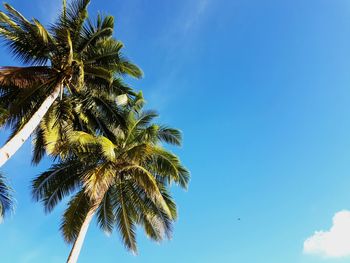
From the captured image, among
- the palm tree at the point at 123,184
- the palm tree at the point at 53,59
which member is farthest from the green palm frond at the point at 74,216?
the palm tree at the point at 53,59

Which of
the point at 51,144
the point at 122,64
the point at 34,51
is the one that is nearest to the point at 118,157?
the point at 51,144

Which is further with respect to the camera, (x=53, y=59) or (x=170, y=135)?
(x=170, y=135)

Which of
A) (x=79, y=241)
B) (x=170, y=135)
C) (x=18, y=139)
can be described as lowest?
(x=79, y=241)

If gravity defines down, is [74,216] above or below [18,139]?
above

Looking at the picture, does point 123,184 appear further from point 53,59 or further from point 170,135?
point 53,59

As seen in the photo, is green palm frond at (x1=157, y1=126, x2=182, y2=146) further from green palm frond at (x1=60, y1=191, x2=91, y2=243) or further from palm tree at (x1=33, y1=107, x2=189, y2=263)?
green palm frond at (x1=60, y1=191, x2=91, y2=243)

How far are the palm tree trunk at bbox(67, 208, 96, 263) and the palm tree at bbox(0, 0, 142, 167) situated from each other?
4317mm

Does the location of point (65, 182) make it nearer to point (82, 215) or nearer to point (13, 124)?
point (82, 215)

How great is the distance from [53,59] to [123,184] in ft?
19.7

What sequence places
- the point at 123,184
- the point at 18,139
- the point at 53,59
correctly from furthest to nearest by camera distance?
1. the point at 123,184
2. the point at 53,59
3. the point at 18,139

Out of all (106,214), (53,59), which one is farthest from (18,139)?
(106,214)

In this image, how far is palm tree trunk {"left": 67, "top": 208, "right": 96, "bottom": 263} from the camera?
15.0m

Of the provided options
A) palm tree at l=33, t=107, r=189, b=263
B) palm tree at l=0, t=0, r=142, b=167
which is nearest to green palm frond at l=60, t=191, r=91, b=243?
palm tree at l=33, t=107, r=189, b=263

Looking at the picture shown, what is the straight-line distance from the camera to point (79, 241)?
611 inches
